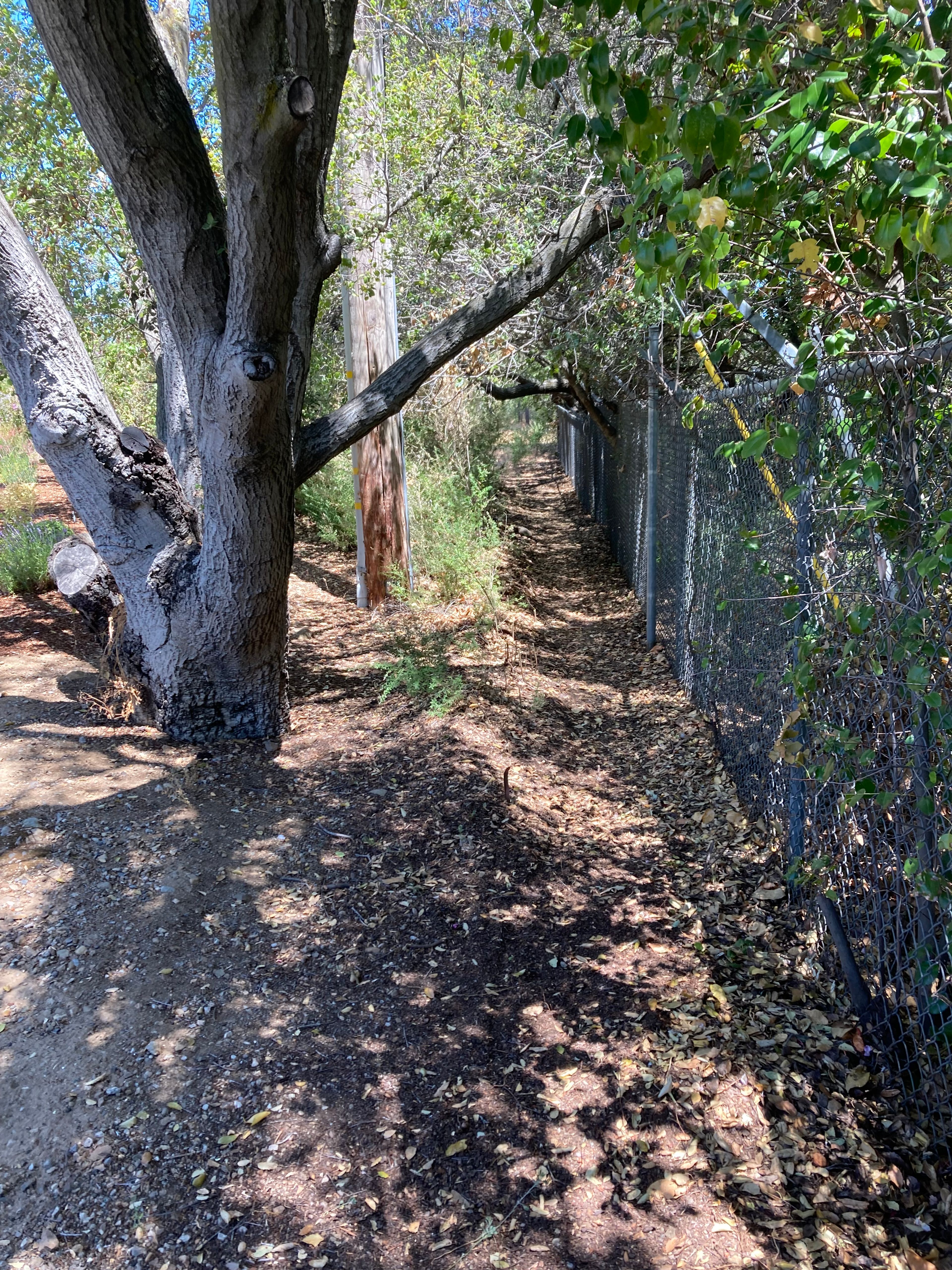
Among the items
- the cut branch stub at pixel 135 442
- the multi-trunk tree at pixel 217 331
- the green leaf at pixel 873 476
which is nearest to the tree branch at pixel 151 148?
the multi-trunk tree at pixel 217 331

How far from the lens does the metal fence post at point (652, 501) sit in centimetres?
671

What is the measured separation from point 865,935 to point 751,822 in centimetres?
127

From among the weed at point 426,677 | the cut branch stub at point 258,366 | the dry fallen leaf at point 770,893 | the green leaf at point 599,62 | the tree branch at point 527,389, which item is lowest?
the dry fallen leaf at point 770,893

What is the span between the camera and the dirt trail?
2229mm

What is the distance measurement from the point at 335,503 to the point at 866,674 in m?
8.50

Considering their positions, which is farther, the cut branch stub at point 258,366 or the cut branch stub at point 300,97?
the cut branch stub at point 258,366

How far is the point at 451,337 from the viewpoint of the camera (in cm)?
473

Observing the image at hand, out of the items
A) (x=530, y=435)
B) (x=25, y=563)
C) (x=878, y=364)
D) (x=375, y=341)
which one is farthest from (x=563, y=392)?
Result: (x=878, y=364)

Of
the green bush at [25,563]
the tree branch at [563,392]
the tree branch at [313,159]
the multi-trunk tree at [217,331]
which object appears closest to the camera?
the multi-trunk tree at [217,331]

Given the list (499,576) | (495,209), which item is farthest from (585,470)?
(495,209)

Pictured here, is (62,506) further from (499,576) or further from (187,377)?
(187,377)

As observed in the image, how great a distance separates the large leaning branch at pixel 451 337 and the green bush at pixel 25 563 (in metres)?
3.37

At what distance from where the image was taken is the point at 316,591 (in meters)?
8.69

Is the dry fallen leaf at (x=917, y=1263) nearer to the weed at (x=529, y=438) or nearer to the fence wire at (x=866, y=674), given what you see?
the fence wire at (x=866, y=674)
